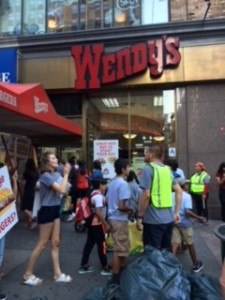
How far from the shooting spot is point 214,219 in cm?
1178

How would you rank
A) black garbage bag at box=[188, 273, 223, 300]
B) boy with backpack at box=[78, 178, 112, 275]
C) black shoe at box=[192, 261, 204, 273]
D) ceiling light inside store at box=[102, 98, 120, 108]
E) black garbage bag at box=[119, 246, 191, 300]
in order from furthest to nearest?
ceiling light inside store at box=[102, 98, 120, 108] → black shoe at box=[192, 261, 204, 273] → boy with backpack at box=[78, 178, 112, 275] → black garbage bag at box=[188, 273, 223, 300] → black garbage bag at box=[119, 246, 191, 300]

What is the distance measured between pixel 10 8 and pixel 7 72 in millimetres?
2536

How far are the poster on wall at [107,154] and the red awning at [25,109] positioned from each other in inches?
130

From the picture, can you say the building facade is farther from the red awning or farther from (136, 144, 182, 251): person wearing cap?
(136, 144, 182, 251): person wearing cap

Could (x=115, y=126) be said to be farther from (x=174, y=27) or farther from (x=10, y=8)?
(x=10, y=8)

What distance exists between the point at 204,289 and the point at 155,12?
34.8 ft

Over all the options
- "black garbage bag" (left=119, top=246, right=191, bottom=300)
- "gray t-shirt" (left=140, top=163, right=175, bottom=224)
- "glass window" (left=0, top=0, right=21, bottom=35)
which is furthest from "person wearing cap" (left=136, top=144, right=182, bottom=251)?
"glass window" (left=0, top=0, right=21, bottom=35)

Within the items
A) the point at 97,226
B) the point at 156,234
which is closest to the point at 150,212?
the point at 156,234

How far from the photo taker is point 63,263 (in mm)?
6473

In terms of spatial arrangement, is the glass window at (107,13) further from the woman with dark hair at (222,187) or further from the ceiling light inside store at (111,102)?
the woman with dark hair at (222,187)

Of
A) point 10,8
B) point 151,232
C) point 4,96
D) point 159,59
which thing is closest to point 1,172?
point 4,96

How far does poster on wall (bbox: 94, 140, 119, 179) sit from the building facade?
306 millimetres

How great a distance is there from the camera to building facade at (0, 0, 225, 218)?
39.4 ft

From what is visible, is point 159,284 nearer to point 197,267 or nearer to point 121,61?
point 197,267
